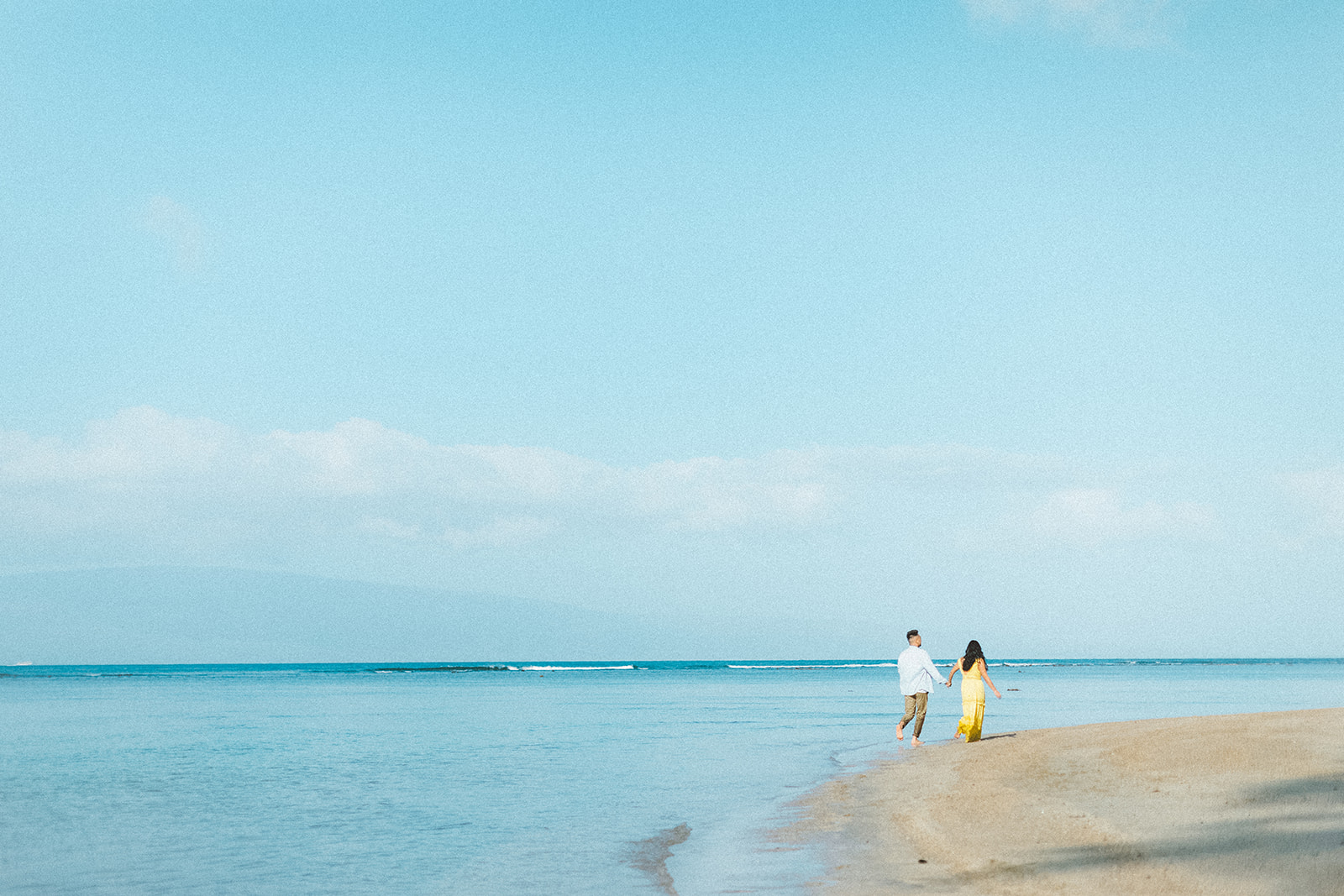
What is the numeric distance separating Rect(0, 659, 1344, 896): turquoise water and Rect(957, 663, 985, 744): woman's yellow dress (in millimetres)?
746

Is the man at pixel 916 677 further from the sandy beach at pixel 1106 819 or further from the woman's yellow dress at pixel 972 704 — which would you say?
the sandy beach at pixel 1106 819

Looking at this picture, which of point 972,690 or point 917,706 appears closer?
point 972,690

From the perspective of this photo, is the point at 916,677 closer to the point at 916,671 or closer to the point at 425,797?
→ the point at 916,671

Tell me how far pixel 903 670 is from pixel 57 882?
545 inches

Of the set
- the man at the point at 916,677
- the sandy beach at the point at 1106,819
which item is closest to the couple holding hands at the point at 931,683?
the man at the point at 916,677

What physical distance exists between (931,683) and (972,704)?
815mm

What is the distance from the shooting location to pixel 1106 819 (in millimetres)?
10250

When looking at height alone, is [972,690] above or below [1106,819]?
above

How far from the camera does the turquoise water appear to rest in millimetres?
10109

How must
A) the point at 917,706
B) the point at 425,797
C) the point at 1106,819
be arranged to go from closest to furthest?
the point at 1106,819
the point at 425,797
the point at 917,706

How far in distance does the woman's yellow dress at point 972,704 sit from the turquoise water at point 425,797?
2.45 feet

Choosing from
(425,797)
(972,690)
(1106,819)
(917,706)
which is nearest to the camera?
(1106,819)

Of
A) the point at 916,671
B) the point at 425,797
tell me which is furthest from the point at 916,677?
the point at 425,797

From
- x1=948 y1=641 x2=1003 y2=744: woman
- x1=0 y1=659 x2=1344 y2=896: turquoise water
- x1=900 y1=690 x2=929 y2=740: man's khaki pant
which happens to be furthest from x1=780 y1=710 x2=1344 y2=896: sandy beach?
x1=900 y1=690 x2=929 y2=740: man's khaki pant
